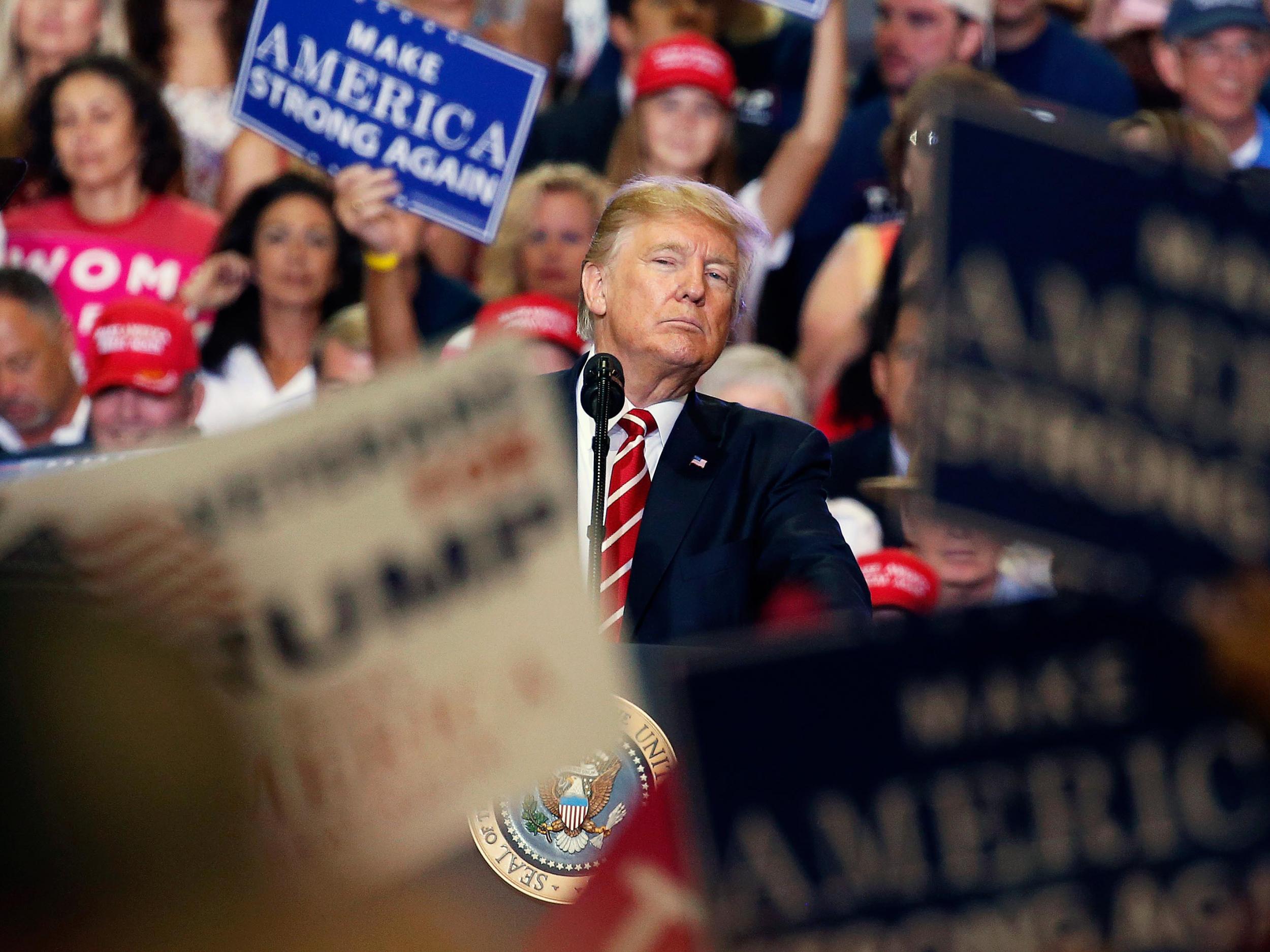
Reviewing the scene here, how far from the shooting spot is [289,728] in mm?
1354

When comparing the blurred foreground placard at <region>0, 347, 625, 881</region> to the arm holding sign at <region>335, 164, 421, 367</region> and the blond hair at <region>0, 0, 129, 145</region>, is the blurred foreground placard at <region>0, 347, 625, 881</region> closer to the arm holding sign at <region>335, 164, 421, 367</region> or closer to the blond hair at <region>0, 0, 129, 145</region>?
the arm holding sign at <region>335, 164, 421, 367</region>

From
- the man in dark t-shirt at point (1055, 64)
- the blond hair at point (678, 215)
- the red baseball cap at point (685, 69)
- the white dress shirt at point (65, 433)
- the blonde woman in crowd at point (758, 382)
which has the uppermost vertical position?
the man in dark t-shirt at point (1055, 64)

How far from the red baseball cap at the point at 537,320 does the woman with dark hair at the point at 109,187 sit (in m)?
0.84

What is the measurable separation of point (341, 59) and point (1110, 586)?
10.3 feet

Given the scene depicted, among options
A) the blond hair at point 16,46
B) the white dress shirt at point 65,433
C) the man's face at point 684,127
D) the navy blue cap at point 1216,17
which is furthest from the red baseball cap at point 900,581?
the blond hair at point 16,46

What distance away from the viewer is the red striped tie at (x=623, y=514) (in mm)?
2309

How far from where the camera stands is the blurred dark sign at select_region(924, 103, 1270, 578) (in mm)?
1371

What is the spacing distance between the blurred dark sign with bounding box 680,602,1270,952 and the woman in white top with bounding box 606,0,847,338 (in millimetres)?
3037

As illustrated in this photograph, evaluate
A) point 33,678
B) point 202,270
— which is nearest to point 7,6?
point 202,270

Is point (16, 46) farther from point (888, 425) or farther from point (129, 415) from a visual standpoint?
point (888, 425)

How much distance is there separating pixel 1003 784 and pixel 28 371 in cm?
336

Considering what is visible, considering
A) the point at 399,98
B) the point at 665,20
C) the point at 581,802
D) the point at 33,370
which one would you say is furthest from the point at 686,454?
the point at 665,20

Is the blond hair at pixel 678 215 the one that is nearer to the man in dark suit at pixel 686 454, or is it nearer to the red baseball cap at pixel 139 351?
the man in dark suit at pixel 686 454

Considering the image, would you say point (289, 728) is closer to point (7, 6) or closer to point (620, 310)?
point (620, 310)
